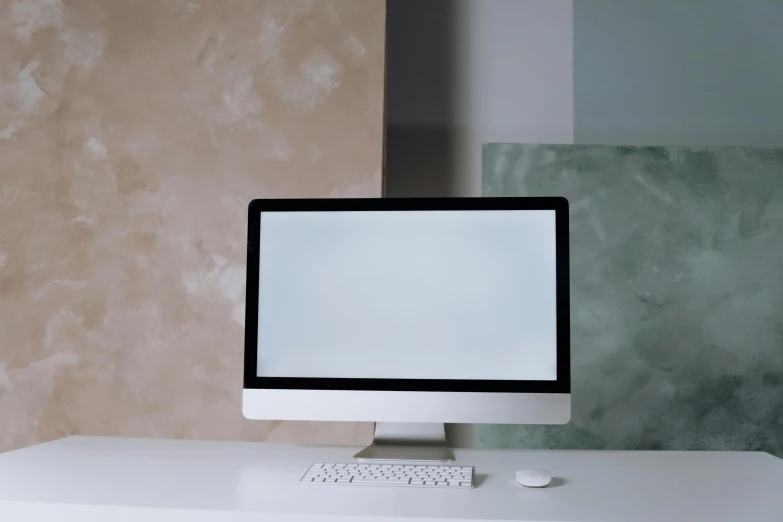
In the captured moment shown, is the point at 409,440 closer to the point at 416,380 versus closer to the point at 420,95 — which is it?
the point at 416,380

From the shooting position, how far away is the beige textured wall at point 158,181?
2047 mm

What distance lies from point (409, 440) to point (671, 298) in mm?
1085

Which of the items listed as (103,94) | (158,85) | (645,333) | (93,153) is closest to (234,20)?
(158,85)

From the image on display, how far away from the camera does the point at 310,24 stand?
81.9 inches

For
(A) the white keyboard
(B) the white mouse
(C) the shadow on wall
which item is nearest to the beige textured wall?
(C) the shadow on wall

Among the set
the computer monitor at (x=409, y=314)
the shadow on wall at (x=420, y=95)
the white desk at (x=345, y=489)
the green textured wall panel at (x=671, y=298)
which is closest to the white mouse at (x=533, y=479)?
the white desk at (x=345, y=489)

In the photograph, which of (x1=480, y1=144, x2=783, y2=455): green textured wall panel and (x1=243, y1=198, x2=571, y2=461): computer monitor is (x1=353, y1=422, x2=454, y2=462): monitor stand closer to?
(x1=243, y1=198, x2=571, y2=461): computer monitor

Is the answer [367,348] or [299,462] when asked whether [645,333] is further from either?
[299,462]

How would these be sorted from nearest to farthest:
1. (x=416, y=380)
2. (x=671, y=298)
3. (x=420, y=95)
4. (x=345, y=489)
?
(x=345, y=489)
(x=416, y=380)
(x=671, y=298)
(x=420, y=95)

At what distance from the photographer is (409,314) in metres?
1.37

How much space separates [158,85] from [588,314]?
4.87ft

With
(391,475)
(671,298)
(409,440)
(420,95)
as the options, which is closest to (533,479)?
(391,475)

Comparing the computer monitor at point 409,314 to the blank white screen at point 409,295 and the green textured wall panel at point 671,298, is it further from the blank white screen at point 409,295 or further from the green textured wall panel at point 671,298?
the green textured wall panel at point 671,298

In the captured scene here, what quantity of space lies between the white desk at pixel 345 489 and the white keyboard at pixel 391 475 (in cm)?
2
